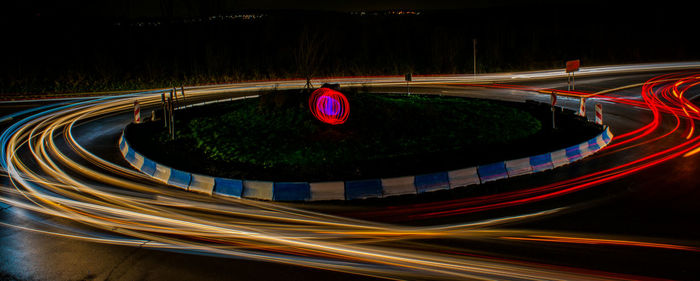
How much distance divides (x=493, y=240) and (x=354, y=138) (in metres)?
7.82

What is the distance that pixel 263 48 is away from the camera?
66062mm

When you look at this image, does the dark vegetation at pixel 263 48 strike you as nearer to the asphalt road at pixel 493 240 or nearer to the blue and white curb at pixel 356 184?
the blue and white curb at pixel 356 184

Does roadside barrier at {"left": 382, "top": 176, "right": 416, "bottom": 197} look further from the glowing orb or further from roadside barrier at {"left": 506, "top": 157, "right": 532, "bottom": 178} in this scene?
the glowing orb

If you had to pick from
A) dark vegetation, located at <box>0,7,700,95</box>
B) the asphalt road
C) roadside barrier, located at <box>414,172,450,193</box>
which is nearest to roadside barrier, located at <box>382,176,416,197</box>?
roadside barrier, located at <box>414,172,450,193</box>

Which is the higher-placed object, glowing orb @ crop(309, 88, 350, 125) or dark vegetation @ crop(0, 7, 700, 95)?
dark vegetation @ crop(0, 7, 700, 95)

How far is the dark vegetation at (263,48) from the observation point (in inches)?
1719

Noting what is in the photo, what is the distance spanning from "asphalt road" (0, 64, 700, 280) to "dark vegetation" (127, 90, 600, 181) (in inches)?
74.2

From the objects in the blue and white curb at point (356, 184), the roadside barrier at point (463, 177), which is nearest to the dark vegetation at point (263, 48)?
the blue and white curb at point (356, 184)

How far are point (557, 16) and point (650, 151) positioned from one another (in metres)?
106

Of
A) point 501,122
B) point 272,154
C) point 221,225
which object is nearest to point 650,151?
point 501,122

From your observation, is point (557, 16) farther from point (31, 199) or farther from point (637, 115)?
point (31, 199)

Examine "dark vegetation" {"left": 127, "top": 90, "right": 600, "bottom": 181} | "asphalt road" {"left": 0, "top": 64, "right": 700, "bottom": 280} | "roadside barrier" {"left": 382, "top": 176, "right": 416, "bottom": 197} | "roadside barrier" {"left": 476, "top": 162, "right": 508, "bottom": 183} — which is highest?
"dark vegetation" {"left": 127, "top": 90, "right": 600, "bottom": 181}

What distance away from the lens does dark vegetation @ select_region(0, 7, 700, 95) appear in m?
43.7

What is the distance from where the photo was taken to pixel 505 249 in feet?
23.5
